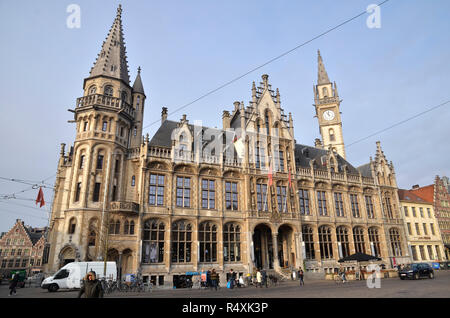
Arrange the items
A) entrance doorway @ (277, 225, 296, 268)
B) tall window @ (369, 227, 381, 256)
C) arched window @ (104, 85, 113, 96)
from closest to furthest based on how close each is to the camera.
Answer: arched window @ (104, 85, 113, 96)
entrance doorway @ (277, 225, 296, 268)
tall window @ (369, 227, 381, 256)

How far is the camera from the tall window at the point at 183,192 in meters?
32.4

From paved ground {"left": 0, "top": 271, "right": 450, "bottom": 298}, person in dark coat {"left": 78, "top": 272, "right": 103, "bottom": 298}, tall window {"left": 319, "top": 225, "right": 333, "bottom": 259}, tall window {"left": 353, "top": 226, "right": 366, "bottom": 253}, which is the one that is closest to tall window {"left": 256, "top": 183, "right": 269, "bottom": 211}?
tall window {"left": 319, "top": 225, "right": 333, "bottom": 259}

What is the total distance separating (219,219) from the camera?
33219mm

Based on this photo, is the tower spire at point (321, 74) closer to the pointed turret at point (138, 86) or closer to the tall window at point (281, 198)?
the tall window at point (281, 198)

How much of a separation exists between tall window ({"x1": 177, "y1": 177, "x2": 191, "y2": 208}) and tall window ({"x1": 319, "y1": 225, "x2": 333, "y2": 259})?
18816 millimetres

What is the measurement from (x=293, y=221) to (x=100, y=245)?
71.7ft

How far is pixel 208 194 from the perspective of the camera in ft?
111

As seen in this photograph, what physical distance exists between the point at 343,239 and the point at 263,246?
12.6m

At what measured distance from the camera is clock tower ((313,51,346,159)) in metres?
57.5

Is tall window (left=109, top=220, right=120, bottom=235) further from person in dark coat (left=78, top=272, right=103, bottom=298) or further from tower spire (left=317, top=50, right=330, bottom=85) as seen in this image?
tower spire (left=317, top=50, right=330, bottom=85)

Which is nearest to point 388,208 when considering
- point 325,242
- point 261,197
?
point 325,242

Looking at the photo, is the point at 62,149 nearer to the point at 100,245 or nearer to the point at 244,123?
the point at 100,245

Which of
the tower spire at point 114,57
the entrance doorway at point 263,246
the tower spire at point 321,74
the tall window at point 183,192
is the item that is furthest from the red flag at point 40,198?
the tower spire at point 321,74
